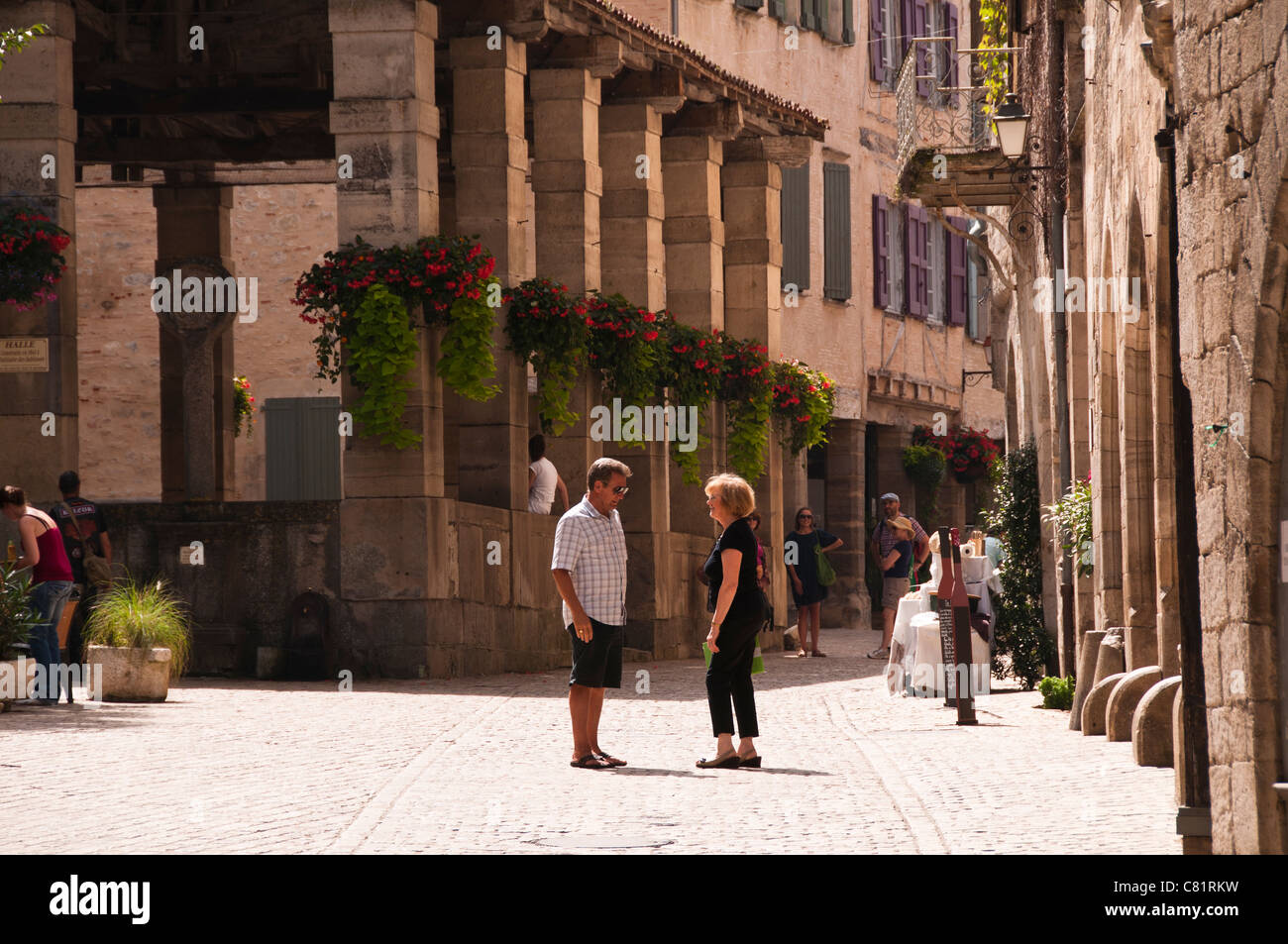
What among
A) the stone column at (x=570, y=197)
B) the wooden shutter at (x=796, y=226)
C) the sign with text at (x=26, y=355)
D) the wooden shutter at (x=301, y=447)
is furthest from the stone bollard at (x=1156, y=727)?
the wooden shutter at (x=301, y=447)

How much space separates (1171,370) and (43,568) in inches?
359

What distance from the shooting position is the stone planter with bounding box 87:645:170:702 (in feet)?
47.4

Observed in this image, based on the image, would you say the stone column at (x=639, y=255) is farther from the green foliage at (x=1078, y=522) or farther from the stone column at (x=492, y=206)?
the green foliage at (x=1078, y=522)

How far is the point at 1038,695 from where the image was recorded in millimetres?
16344

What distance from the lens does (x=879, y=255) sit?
3416 cm

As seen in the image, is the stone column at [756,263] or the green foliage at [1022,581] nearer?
the green foliage at [1022,581]

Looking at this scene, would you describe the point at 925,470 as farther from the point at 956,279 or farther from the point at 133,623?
the point at 133,623

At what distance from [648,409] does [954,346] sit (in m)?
16.4

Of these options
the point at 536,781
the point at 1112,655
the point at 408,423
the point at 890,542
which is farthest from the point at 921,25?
the point at 536,781

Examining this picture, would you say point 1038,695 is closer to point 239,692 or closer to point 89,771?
point 239,692

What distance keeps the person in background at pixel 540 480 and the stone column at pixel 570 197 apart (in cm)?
91

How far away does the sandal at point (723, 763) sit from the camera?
10.5 meters

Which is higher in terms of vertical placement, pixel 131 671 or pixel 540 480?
pixel 540 480
